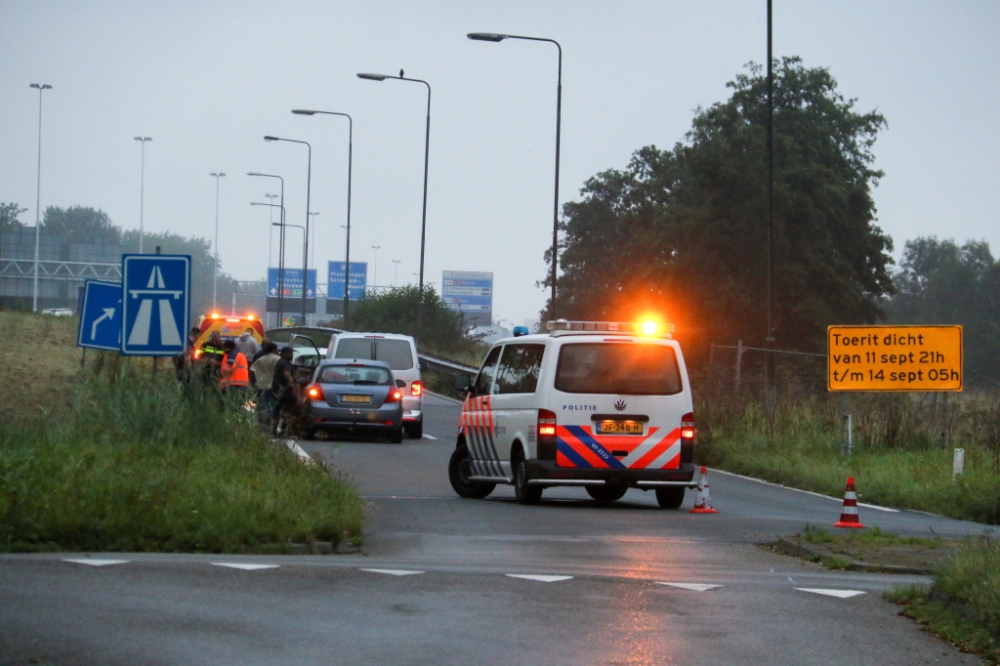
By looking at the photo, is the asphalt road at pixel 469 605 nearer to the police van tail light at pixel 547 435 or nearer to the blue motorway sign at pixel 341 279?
the police van tail light at pixel 547 435

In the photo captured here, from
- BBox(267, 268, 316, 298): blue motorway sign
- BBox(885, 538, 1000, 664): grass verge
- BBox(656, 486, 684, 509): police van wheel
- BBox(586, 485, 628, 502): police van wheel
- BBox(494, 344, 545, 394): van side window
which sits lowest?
BBox(586, 485, 628, 502): police van wheel

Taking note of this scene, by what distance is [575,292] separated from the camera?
99.9 metres

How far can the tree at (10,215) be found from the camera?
122975 millimetres

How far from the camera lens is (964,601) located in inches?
353

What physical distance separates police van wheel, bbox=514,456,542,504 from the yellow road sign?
9.73 metres

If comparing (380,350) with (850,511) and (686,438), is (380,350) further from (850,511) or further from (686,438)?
(850,511)

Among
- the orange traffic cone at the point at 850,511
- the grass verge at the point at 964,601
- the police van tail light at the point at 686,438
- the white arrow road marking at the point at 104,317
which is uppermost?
the white arrow road marking at the point at 104,317

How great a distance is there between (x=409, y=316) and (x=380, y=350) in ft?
134

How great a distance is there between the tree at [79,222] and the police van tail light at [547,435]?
161m

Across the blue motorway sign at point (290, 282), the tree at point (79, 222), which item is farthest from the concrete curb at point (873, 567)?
the tree at point (79, 222)

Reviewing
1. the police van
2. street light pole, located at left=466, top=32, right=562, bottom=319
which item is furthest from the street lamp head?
the police van

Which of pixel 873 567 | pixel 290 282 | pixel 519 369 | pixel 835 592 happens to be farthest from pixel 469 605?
pixel 290 282

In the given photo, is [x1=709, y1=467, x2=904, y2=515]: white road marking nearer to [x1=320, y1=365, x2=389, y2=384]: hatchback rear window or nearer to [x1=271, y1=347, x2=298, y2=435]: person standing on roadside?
[x1=320, y1=365, x2=389, y2=384]: hatchback rear window

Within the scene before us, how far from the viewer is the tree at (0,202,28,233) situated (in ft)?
403
